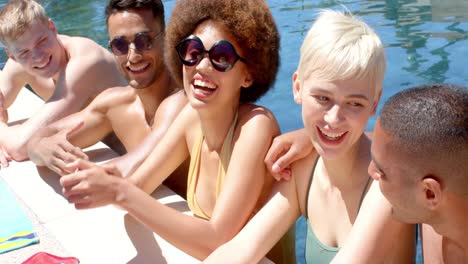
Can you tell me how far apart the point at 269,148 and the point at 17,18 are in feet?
6.77

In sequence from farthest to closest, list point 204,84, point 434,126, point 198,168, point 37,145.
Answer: point 37,145, point 198,168, point 204,84, point 434,126

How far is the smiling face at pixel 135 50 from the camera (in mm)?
3350

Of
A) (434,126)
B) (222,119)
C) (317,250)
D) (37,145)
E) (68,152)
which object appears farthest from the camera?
(37,145)

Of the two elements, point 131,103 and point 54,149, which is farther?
point 131,103

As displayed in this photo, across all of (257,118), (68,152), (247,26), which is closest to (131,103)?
(68,152)

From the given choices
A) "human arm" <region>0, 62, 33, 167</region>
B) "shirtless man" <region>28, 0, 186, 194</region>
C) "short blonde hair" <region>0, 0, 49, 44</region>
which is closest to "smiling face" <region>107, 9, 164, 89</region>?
"shirtless man" <region>28, 0, 186, 194</region>

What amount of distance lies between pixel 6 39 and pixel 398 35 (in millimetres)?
6032

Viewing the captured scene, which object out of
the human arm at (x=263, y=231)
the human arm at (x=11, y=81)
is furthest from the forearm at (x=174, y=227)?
the human arm at (x=11, y=81)

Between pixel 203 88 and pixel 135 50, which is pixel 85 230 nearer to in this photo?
pixel 203 88

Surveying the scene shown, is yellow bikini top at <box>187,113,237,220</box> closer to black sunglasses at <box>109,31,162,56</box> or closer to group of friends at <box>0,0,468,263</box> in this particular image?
group of friends at <box>0,0,468,263</box>

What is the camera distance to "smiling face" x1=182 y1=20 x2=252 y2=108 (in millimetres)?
2553

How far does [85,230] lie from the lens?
288 centimetres

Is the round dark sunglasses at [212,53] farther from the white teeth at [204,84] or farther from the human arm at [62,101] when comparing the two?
the human arm at [62,101]

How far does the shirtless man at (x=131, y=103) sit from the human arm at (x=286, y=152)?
0.83 meters
